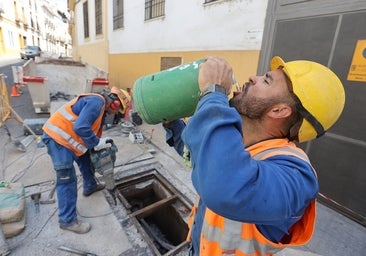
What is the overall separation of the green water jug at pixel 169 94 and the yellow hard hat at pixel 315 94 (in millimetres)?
463

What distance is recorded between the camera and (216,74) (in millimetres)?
891

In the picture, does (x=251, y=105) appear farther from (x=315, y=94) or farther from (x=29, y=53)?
(x=29, y=53)

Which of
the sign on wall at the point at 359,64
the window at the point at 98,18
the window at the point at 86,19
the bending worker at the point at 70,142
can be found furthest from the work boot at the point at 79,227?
the window at the point at 86,19

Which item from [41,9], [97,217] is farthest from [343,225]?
[41,9]

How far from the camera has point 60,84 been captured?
8.54 meters

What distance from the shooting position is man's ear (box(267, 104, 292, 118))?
924mm

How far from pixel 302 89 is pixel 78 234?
2539mm

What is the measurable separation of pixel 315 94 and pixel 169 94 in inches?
27.5

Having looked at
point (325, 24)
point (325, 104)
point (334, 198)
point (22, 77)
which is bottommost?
point (334, 198)

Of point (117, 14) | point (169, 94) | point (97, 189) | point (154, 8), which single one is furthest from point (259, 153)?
point (117, 14)

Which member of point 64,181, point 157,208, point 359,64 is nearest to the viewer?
point 64,181

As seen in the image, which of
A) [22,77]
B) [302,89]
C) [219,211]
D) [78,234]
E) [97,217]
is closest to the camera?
[219,211]

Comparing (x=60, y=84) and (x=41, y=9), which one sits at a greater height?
(x=41, y=9)

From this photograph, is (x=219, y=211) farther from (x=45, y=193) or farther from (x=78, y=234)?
(x=45, y=193)
